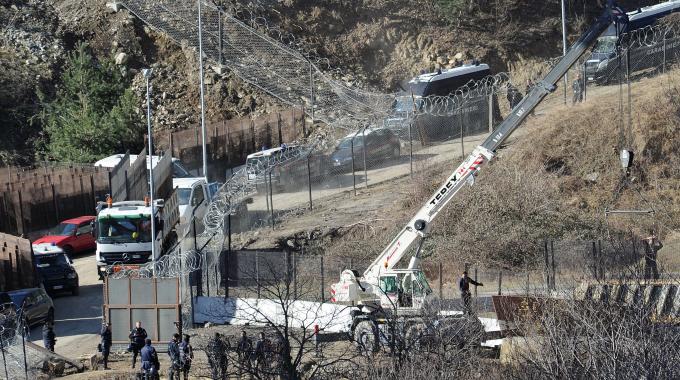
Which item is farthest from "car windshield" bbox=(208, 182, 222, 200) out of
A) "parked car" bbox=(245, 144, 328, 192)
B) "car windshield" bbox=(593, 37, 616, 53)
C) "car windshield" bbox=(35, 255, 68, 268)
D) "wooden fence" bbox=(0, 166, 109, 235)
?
"car windshield" bbox=(593, 37, 616, 53)

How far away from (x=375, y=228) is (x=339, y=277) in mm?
5821

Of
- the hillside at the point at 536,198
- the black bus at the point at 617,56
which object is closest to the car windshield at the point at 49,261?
the hillside at the point at 536,198

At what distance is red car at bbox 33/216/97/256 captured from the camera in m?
41.7

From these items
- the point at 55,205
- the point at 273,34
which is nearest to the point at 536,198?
the point at 55,205

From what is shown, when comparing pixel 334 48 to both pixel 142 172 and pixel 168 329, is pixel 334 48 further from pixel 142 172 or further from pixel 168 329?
pixel 168 329

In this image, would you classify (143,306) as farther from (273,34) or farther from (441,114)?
(273,34)

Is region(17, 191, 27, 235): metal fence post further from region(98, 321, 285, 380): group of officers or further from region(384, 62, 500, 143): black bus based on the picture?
region(98, 321, 285, 380): group of officers

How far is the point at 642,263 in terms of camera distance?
30766mm

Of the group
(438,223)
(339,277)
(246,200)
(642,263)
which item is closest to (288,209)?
(246,200)

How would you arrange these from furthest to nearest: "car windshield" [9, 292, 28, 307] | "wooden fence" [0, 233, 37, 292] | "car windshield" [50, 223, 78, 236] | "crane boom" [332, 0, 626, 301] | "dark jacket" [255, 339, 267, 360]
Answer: "car windshield" [50, 223, 78, 236] < "wooden fence" [0, 233, 37, 292] < "car windshield" [9, 292, 28, 307] < "crane boom" [332, 0, 626, 301] < "dark jacket" [255, 339, 267, 360]

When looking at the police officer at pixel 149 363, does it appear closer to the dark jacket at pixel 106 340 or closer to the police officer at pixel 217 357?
the police officer at pixel 217 357

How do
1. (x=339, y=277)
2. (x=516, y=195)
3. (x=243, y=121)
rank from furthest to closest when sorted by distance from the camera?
(x=243, y=121) → (x=516, y=195) → (x=339, y=277)

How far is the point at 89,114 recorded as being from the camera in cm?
5172

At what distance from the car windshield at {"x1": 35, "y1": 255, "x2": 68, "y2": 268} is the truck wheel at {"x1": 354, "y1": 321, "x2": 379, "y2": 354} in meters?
11.5
